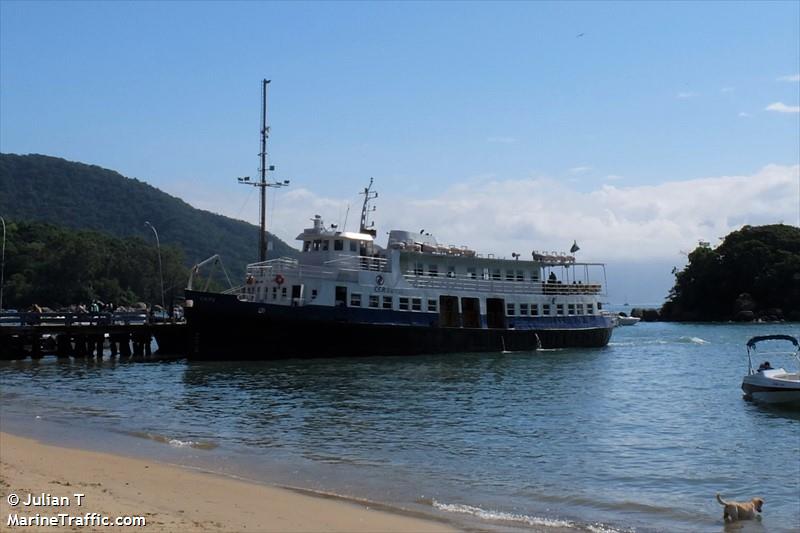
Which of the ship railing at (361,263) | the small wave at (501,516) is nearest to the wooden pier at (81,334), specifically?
the ship railing at (361,263)

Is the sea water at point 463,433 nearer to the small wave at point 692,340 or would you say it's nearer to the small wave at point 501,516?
the small wave at point 501,516

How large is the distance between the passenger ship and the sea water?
1867 mm

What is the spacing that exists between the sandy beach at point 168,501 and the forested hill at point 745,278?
97.3m

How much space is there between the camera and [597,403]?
84.7ft

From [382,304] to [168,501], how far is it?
29632 millimetres

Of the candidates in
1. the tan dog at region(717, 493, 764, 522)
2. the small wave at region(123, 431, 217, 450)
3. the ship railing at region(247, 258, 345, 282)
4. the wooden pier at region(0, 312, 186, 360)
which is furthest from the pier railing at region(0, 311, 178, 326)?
the tan dog at region(717, 493, 764, 522)

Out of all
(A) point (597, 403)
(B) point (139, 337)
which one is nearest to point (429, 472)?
(A) point (597, 403)

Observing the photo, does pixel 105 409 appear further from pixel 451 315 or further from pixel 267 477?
pixel 451 315

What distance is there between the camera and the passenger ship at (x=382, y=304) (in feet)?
122

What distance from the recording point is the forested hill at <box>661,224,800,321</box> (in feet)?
326

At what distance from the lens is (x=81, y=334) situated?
42.2 metres

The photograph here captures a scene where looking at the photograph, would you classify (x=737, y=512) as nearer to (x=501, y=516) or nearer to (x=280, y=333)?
(x=501, y=516)

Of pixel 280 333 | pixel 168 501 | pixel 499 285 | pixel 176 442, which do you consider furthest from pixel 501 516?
pixel 499 285

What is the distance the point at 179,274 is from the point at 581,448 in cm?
8915
